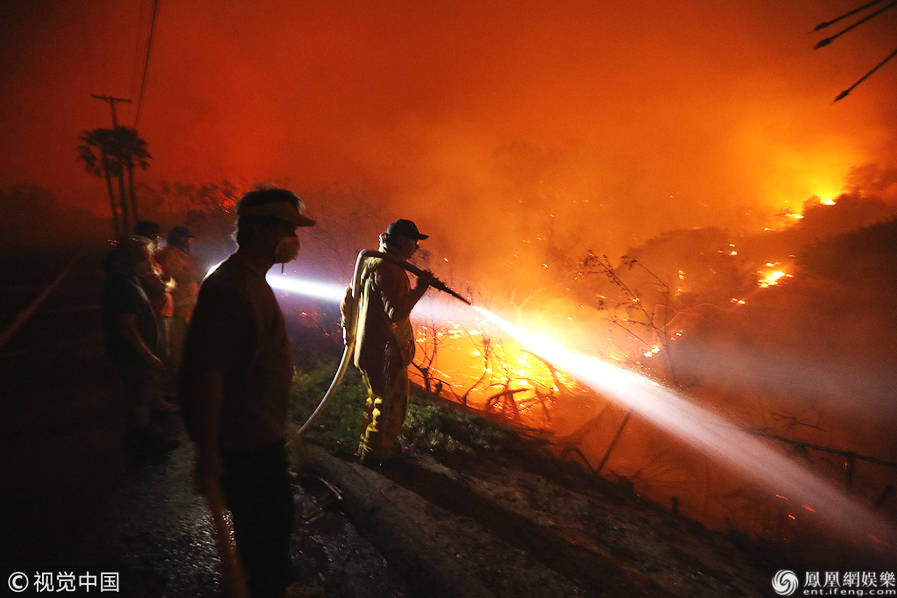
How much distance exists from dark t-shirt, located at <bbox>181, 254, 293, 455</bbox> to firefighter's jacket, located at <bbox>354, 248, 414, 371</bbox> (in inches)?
68.1

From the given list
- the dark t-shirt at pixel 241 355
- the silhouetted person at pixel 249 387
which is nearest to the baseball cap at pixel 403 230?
the silhouetted person at pixel 249 387

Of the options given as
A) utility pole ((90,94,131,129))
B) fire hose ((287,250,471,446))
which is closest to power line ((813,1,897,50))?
fire hose ((287,250,471,446))

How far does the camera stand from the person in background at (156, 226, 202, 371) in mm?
4961

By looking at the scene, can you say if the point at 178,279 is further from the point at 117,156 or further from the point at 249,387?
the point at 117,156

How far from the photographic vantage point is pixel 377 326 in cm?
384

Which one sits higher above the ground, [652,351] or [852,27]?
[852,27]

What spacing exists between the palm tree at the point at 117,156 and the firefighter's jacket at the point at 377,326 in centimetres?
3720

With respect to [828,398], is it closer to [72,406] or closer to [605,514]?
[605,514]

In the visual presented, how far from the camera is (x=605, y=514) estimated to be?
12.6ft

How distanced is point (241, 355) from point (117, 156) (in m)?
42.8

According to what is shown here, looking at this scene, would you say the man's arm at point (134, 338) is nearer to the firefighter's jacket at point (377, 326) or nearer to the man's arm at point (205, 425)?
the firefighter's jacket at point (377, 326)

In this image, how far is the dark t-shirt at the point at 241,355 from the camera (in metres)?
1.60

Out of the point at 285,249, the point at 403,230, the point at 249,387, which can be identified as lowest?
the point at 249,387

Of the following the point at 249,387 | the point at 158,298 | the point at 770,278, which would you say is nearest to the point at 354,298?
the point at 158,298
